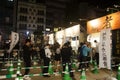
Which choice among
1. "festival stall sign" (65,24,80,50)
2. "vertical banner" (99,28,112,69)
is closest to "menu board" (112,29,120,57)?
"festival stall sign" (65,24,80,50)

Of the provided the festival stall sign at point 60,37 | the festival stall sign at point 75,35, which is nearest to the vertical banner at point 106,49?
the festival stall sign at point 75,35

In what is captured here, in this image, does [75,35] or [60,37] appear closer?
[75,35]

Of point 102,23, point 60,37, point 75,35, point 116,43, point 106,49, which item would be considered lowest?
point 106,49

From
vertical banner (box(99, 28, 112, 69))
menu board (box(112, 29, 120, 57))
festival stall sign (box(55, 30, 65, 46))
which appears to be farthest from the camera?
festival stall sign (box(55, 30, 65, 46))

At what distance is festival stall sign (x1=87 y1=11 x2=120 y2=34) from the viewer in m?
14.8

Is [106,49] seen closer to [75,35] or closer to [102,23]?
[102,23]

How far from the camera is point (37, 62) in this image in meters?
18.4

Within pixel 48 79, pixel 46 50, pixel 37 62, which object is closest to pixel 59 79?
pixel 48 79

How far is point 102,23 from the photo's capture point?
646 inches

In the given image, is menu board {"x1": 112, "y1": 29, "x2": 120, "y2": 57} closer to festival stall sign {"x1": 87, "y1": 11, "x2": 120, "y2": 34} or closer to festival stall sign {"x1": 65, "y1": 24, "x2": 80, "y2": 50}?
festival stall sign {"x1": 87, "y1": 11, "x2": 120, "y2": 34}

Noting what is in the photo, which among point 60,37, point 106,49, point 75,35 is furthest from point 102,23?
point 60,37

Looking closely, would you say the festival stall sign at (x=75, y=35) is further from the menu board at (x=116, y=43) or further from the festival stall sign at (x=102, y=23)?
the menu board at (x=116, y=43)

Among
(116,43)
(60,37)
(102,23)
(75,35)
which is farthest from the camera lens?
(60,37)

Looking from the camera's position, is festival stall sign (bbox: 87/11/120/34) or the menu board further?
the menu board
